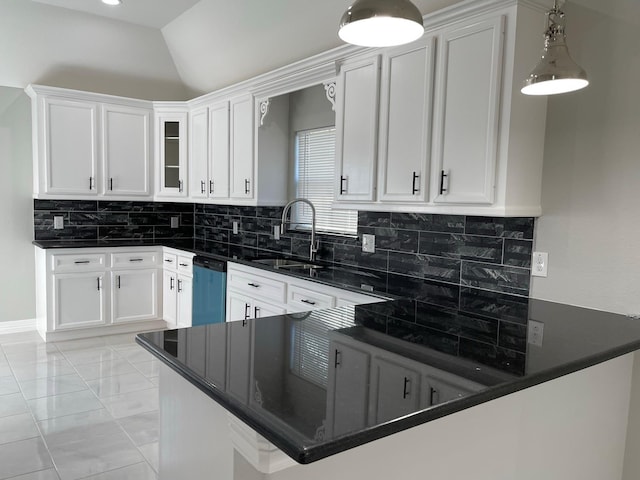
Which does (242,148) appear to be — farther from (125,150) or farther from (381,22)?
(381,22)

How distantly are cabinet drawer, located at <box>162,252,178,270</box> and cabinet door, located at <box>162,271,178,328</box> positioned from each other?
0.07 m

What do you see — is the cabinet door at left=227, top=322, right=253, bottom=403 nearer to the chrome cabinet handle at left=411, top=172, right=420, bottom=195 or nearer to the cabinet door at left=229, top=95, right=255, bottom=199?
the chrome cabinet handle at left=411, top=172, right=420, bottom=195

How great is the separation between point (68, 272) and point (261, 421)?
4.26m

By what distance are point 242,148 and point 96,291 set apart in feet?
6.68

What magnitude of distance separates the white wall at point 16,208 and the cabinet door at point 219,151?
6.02 ft

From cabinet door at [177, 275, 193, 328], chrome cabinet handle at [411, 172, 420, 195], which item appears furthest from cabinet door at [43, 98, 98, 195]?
chrome cabinet handle at [411, 172, 420, 195]

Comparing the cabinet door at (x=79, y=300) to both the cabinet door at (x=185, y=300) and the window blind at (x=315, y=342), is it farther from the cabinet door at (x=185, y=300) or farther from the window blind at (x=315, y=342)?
the window blind at (x=315, y=342)

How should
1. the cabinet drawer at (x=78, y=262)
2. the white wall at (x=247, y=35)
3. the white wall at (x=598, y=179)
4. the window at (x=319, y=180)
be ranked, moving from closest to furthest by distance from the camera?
the white wall at (x=598, y=179) → the white wall at (x=247, y=35) → the window at (x=319, y=180) → the cabinet drawer at (x=78, y=262)

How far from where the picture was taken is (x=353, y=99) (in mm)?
3164

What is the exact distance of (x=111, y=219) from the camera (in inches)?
212

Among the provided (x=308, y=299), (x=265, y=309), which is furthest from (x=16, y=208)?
(x=308, y=299)

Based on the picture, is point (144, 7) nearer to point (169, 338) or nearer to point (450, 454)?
point (169, 338)

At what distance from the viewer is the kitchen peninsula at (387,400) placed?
1.10 meters

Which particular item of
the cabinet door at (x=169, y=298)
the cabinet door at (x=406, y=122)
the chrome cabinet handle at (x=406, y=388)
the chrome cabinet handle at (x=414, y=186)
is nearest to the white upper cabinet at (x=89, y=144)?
the cabinet door at (x=169, y=298)
